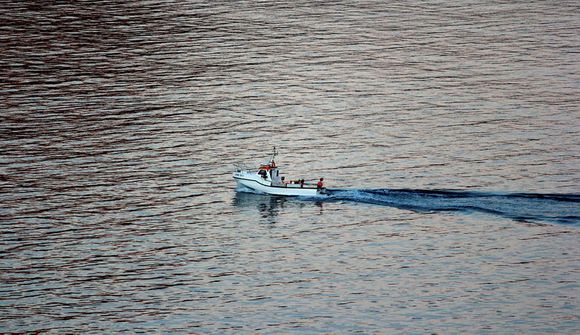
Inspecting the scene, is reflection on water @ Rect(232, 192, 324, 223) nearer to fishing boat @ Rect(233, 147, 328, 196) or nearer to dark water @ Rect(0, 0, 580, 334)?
dark water @ Rect(0, 0, 580, 334)

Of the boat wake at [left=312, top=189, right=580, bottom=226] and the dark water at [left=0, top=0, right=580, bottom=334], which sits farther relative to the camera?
the boat wake at [left=312, top=189, right=580, bottom=226]

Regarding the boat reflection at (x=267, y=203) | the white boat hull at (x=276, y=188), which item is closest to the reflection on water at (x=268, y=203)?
the boat reflection at (x=267, y=203)

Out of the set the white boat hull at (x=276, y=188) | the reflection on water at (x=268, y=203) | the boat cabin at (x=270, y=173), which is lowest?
the reflection on water at (x=268, y=203)

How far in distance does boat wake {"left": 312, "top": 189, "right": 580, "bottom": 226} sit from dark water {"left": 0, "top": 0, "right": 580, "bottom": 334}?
0.23m

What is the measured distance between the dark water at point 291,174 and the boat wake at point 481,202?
0.76 feet

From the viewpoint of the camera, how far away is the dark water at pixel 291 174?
7538 cm

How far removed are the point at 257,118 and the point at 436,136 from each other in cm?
2014

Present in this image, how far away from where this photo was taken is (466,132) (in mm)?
113562

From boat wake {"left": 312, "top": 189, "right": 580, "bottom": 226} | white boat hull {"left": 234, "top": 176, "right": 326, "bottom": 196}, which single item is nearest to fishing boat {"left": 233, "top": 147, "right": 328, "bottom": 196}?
white boat hull {"left": 234, "top": 176, "right": 326, "bottom": 196}

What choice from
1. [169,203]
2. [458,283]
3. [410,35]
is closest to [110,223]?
[169,203]

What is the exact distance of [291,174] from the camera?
103 metres

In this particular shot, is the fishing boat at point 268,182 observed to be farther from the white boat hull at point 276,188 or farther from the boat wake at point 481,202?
the boat wake at point 481,202

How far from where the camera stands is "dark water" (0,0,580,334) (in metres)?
75.4

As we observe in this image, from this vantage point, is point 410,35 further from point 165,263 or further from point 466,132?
point 165,263
